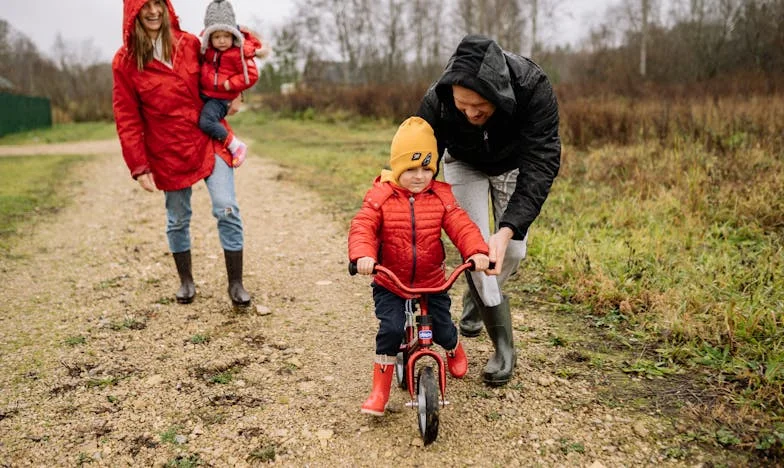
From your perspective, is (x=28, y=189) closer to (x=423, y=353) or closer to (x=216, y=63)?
(x=216, y=63)

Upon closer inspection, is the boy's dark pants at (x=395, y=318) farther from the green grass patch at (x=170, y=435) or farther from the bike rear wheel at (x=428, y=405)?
the green grass patch at (x=170, y=435)

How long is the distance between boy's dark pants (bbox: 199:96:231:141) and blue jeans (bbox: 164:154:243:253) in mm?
163

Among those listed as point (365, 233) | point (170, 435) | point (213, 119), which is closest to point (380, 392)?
point (365, 233)

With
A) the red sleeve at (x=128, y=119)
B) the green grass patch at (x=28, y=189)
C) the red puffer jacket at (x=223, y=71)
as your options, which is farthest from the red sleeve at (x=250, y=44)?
the green grass patch at (x=28, y=189)

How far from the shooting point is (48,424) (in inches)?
117

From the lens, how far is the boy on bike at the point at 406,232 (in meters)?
2.84

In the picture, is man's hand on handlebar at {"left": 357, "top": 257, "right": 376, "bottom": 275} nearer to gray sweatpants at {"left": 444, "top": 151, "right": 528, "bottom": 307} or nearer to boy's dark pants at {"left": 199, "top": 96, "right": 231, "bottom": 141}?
gray sweatpants at {"left": 444, "top": 151, "right": 528, "bottom": 307}

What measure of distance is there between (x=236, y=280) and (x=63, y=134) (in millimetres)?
20733

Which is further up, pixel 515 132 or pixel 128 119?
pixel 128 119

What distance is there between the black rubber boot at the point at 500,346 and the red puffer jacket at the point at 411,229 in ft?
2.02

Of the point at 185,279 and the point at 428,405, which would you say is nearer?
the point at 428,405

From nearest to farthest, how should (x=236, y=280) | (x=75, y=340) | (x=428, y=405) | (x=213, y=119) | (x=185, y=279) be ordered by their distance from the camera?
(x=428, y=405)
(x=75, y=340)
(x=213, y=119)
(x=236, y=280)
(x=185, y=279)

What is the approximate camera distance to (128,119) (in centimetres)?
409

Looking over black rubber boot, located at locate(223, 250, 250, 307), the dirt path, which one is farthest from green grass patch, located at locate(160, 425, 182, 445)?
black rubber boot, located at locate(223, 250, 250, 307)
